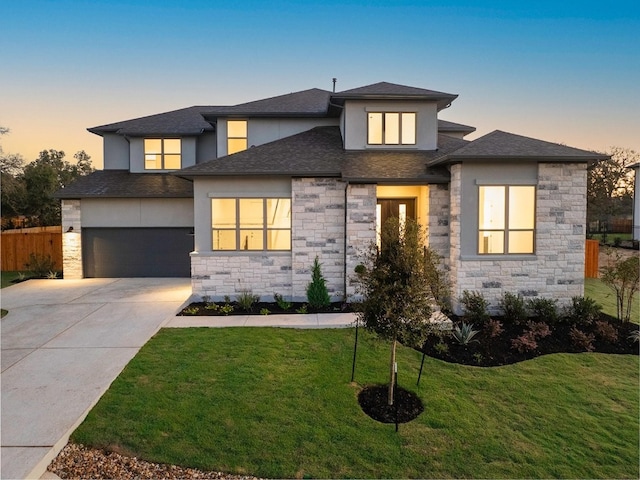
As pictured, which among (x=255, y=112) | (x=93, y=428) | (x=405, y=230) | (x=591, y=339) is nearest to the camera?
(x=93, y=428)

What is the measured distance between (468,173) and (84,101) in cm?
2199

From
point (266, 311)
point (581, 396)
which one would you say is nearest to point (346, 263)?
point (266, 311)

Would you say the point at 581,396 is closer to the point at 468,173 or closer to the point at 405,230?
the point at 405,230

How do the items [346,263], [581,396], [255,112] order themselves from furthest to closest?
[255,112]
[346,263]
[581,396]

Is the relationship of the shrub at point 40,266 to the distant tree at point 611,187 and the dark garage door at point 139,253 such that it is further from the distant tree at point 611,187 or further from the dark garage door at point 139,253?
the distant tree at point 611,187

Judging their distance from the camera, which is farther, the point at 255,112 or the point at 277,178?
the point at 255,112

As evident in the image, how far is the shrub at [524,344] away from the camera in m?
6.78

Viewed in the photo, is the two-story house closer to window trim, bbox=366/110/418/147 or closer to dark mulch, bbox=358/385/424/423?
window trim, bbox=366/110/418/147

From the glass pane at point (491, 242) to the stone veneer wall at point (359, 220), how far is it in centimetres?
266

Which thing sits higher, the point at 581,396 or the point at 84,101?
the point at 84,101

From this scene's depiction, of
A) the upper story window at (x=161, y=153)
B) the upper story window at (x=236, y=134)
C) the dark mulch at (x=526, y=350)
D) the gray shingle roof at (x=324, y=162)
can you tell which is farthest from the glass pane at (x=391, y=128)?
the upper story window at (x=161, y=153)

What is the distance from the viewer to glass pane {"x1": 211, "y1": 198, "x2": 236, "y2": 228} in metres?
9.75

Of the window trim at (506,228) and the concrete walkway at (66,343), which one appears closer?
the concrete walkway at (66,343)

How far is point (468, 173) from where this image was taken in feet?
27.7
